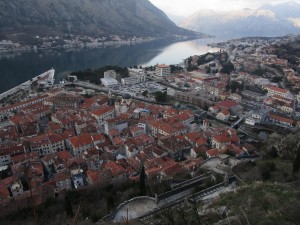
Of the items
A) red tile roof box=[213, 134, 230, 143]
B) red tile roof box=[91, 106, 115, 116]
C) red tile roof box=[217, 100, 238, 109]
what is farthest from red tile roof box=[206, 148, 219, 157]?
red tile roof box=[91, 106, 115, 116]

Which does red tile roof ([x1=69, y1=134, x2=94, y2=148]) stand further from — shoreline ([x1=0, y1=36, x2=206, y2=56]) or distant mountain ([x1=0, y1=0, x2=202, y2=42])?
distant mountain ([x1=0, y1=0, x2=202, y2=42])

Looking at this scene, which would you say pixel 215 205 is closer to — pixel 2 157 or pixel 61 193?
pixel 61 193

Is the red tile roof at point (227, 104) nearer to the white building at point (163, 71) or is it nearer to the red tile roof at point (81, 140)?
the red tile roof at point (81, 140)

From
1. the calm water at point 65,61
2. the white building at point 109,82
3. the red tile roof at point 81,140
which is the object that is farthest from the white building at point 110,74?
the red tile roof at point 81,140

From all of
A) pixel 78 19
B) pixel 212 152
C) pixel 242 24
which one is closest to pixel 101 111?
pixel 212 152

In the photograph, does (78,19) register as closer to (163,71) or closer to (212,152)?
(163,71)

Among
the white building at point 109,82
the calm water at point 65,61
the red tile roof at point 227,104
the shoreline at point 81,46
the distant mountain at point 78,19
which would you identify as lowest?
the calm water at point 65,61
